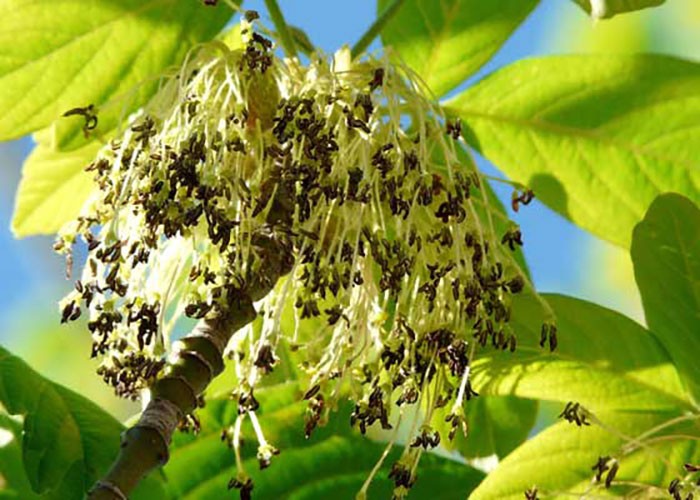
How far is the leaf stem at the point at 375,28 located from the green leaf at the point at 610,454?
0.52 m

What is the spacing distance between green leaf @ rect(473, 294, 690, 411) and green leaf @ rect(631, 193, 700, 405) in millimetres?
37

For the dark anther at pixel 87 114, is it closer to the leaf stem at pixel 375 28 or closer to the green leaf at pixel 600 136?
the leaf stem at pixel 375 28

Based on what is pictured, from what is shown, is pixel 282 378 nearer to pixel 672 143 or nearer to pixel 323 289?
pixel 323 289

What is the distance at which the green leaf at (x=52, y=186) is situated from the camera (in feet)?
6.39

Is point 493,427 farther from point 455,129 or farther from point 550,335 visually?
point 455,129

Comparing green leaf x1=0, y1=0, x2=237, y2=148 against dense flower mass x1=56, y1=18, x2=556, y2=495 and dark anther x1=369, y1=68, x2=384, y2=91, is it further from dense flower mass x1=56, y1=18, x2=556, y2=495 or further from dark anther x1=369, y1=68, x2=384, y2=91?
dark anther x1=369, y1=68, x2=384, y2=91

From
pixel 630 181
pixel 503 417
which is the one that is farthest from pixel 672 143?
pixel 503 417

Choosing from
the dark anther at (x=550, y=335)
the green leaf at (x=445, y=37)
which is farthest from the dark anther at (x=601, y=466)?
the green leaf at (x=445, y=37)

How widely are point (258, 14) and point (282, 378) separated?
52 centimetres

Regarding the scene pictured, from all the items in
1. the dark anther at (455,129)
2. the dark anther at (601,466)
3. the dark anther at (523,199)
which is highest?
the dark anther at (455,129)

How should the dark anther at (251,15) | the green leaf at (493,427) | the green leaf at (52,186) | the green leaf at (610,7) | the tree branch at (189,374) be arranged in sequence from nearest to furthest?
1. the tree branch at (189,374)
2. the green leaf at (610,7)
3. the dark anther at (251,15)
4. the green leaf at (493,427)
5. the green leaf at (52,186)

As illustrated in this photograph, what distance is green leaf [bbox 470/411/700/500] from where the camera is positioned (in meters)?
1.51

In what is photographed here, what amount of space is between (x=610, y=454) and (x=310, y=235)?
0.44m

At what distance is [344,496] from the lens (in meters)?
1.65
